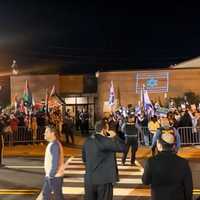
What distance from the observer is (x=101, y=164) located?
25.3 ft

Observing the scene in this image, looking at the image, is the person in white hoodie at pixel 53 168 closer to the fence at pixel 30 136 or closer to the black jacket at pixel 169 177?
the black jacket at pixel 169 177

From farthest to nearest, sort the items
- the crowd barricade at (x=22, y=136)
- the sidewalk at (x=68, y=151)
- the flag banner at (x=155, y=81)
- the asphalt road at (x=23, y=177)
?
the flag banner at (x=155, y=81) < the crowd barricade at (x=22, y=136) < the sidewalk at (x=68, y=151) < the asphalt road at (x=23, y=177)

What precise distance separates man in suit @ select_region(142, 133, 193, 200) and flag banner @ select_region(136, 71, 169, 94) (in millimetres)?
34439

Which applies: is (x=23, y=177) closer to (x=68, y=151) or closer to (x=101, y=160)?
(x=101, y=160)

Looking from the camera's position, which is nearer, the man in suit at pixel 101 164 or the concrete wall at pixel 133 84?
the man in suit at pixel 101 164

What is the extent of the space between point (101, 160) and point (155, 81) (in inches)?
1307

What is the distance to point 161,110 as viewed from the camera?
2436 centimetres

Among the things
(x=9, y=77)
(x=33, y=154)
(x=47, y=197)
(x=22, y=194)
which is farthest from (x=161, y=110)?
(x=9, y=77)

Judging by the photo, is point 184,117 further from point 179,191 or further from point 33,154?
point 179,191

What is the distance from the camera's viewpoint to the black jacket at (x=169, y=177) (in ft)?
18.6

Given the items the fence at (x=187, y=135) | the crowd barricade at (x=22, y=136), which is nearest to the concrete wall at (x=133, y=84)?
the crowd barricade at (x=22, y=136)

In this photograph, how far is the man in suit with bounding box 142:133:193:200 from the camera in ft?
18.7

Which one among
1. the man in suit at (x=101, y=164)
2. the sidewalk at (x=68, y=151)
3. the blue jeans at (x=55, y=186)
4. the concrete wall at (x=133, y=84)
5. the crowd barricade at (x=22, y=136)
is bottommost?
the sidewalk at (x=68, y=151)

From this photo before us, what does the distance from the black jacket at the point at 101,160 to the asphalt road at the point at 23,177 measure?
3814 millimetres
